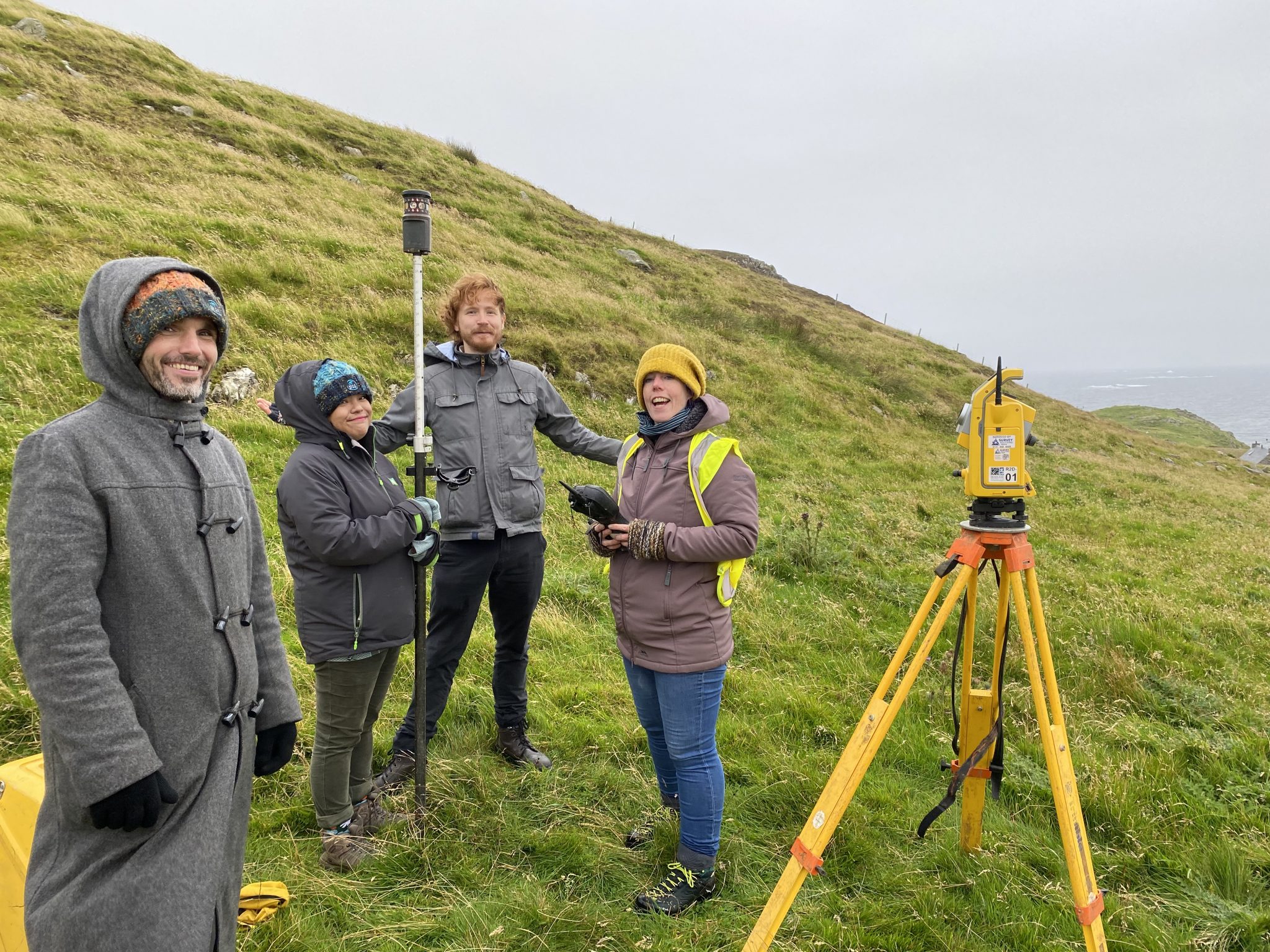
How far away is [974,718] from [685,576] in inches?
63.4

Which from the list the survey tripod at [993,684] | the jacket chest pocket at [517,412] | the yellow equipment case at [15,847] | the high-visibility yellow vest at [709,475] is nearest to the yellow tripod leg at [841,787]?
the survey tripod at [993,684]

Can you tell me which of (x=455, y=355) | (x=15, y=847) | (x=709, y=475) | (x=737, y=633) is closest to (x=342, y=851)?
(x=15, y=847)

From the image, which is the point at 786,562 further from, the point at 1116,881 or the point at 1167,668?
the point at 1116,881

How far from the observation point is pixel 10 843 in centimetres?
210

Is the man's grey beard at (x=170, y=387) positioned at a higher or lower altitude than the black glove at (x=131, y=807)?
higher

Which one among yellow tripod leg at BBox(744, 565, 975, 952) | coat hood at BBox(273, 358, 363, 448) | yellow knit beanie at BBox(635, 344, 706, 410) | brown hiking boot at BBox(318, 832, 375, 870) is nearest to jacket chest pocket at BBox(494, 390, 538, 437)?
yellow knit beanie at BBox(635, 344, 706, 410)

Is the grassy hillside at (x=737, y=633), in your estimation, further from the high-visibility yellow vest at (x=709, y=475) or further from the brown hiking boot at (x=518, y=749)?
the high-visibility yellow vest at (x=709, y=475)

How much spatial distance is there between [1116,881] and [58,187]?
16.7 metres

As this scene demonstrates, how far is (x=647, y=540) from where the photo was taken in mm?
2979

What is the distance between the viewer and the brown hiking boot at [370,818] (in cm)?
323

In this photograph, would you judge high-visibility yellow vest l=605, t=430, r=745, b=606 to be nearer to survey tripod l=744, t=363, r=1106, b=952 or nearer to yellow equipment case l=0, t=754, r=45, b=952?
survey tripod l=744, t=363, r=1106, b=952

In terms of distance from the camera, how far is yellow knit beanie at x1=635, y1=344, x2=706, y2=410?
3.08 meters

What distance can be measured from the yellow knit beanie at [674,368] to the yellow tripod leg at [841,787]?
1.38 meters

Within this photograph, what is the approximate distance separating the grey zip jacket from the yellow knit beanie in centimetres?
81
